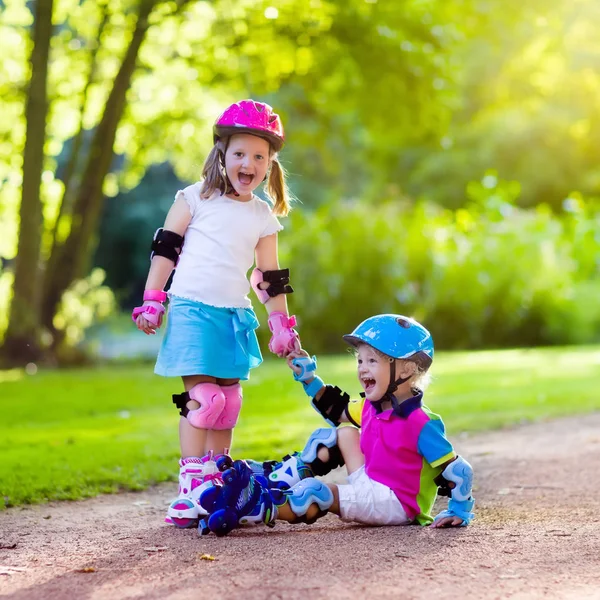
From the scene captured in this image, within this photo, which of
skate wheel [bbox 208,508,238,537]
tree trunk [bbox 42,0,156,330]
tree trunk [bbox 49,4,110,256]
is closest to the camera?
skate wheel [bbox 208,508,238,537]

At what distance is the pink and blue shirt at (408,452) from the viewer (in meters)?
4.52

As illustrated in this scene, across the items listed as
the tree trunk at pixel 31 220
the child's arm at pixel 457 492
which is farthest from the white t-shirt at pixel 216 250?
the tree trunk at pixel 31 220

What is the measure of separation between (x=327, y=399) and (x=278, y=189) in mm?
1046

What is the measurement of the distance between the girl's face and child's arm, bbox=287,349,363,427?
832 millimetres

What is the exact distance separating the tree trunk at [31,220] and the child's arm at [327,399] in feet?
30.0

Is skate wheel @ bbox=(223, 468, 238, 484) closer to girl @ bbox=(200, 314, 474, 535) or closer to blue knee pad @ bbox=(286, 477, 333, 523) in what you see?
girl @ bbox=(200, 314, 474, 535)

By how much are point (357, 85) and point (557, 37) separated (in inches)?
150

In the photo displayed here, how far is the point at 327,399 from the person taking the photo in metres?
4.87

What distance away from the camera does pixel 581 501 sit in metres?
5.36

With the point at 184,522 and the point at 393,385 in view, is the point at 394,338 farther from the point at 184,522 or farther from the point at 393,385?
the point at 184,522

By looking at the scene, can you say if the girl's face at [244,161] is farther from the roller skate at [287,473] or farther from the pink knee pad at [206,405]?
the roller skate at [287,473]

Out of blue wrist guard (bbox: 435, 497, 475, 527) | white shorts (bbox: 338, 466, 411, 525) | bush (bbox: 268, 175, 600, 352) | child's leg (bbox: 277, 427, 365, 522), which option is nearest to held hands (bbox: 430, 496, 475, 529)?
blue wrist guard (bbox: 435, 497, 475, 527)

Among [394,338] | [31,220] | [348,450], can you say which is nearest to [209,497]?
[348,450]

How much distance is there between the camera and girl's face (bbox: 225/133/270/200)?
4840mm
